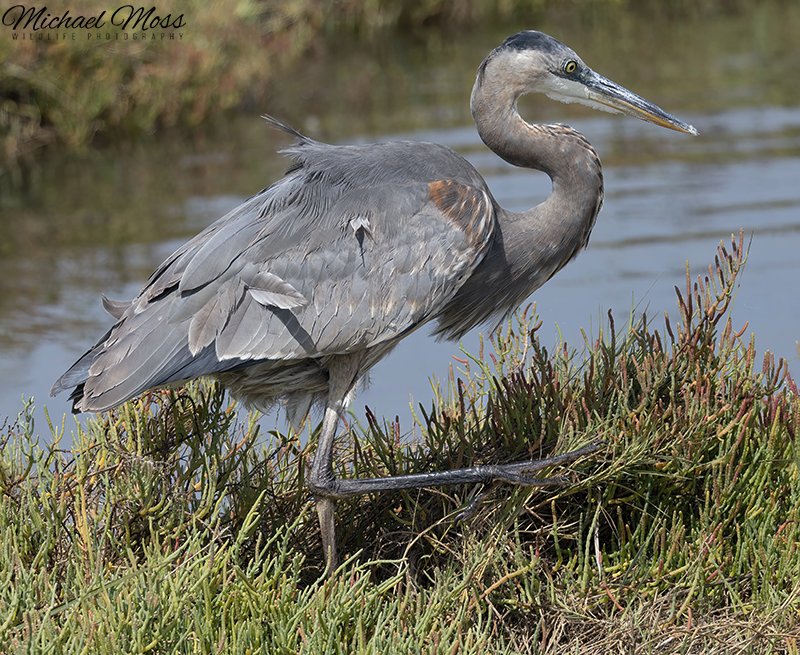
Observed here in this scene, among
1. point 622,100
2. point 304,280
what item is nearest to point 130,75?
point 622,100

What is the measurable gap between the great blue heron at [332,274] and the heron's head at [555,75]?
0.04 ft

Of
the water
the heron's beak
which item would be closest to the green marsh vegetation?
the heron's beak

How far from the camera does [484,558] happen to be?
4.09 m

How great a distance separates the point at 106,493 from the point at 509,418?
4.53ft

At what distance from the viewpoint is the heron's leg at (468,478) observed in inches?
167

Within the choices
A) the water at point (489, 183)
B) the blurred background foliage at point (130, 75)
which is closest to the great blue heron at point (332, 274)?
the water at point (489, 183)

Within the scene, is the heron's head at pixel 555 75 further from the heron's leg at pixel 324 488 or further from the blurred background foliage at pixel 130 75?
the blurred background foliage at pixel 130 75

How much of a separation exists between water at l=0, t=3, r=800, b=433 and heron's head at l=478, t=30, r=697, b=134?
54.5 inches

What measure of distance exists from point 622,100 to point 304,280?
145cm

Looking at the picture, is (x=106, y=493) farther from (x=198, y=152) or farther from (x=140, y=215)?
(x=198, y=152)

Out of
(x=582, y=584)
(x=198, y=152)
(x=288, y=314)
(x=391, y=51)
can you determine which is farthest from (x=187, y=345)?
(x=391, y=51)

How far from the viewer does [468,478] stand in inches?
172

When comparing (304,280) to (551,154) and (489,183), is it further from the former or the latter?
(489,183)

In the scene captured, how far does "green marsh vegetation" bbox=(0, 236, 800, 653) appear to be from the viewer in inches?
148
